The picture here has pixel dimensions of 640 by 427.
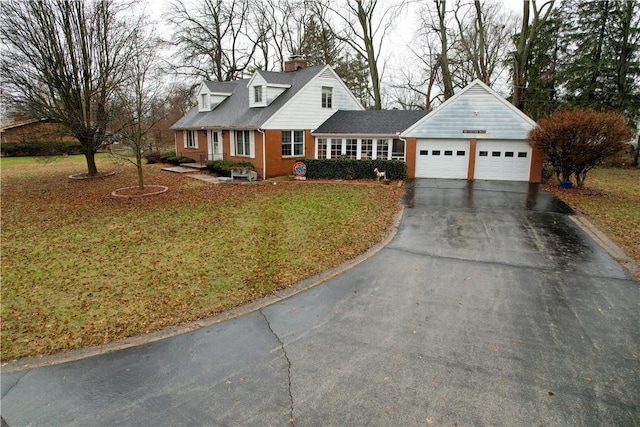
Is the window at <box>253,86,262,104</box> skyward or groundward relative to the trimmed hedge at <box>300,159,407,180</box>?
skyward

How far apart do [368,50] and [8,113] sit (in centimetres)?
2656

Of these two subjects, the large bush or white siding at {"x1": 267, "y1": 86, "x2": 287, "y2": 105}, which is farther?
white siding at {"x1": 267, "y1": 86, "x2": 287, "y2": 105}

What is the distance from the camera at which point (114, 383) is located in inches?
193

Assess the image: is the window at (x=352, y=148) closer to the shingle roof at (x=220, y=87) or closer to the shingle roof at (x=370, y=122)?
the shingle roof at (x=370, y=122)

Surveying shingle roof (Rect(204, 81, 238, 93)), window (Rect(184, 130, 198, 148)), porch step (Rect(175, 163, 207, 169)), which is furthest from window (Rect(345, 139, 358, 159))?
window (Rect(184, 130, 198, 148))

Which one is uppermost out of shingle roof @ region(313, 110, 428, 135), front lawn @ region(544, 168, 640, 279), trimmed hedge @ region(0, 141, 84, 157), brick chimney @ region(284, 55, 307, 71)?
brick chimney @ region(284, 55, 307, 71)

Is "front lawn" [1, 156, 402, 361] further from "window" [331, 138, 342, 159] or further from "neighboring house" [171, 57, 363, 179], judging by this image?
"window" [331, 138, 342, 159]

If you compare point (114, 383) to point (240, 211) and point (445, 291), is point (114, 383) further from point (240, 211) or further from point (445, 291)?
point (240, 211)

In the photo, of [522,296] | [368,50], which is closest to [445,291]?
[522,296]

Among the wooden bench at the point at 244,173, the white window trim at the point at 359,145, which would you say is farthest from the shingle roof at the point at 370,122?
the wooden bench at the point at 244,173

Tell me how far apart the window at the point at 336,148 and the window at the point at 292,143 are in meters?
1.87

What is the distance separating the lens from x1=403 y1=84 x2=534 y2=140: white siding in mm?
20297

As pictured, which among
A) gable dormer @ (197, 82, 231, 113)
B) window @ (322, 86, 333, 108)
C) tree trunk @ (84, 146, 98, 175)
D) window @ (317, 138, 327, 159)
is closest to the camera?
tree trunk @ (84, 146, 98, 175)

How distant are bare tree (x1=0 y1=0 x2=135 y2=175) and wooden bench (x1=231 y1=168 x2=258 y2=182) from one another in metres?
7.04
